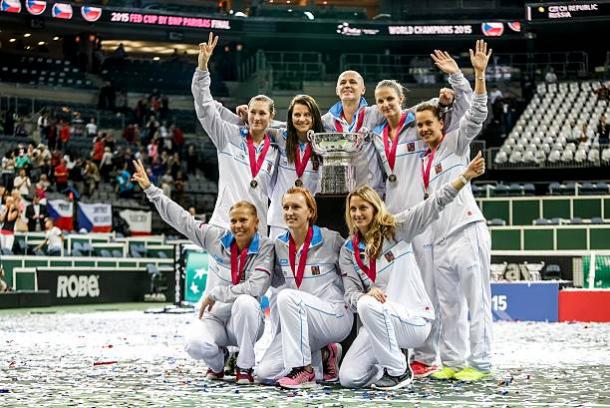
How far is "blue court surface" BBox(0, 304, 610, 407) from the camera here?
247 inches

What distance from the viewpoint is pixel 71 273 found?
831 inches

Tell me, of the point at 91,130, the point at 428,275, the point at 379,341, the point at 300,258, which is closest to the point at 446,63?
the point at 428,275

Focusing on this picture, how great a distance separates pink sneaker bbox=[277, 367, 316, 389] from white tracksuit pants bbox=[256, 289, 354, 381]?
0.13 feet

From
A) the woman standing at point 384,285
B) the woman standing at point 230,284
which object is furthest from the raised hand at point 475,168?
the woman standing at point 230,284

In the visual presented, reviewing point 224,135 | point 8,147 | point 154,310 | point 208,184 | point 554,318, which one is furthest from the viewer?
point 208,184

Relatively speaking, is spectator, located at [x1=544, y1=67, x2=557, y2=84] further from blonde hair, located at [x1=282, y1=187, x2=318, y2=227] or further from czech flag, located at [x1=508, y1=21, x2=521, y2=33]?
blonde hair, located at [x1=282, y1=187, x2=318, y2=227]

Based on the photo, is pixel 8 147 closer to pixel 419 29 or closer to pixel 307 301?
pixel 419 29

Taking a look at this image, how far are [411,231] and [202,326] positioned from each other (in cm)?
165

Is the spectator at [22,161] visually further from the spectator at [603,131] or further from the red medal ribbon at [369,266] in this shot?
the red medal ribbon at [369,266]

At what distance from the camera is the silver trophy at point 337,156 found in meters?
7.44

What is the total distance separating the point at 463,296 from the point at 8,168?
18487 mm

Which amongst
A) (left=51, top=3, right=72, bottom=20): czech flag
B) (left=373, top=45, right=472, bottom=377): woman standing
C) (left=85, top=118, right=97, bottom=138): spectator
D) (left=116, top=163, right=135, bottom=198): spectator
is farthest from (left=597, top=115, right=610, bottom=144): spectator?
(left=373, top=45, right=472, bottom=377): woman standing

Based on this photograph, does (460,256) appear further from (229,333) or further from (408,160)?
(229,333)

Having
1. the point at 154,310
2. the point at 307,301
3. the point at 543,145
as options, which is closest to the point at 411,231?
the point at 307,301
